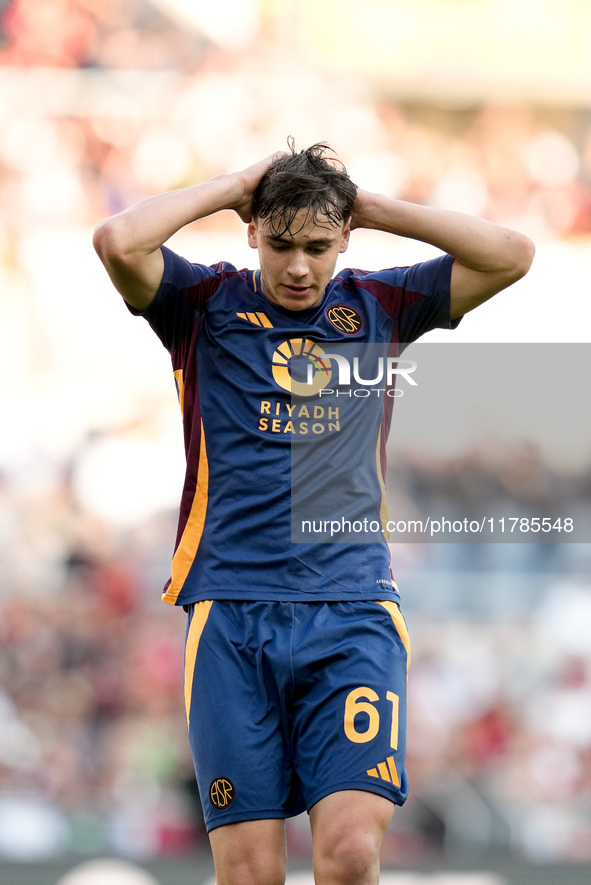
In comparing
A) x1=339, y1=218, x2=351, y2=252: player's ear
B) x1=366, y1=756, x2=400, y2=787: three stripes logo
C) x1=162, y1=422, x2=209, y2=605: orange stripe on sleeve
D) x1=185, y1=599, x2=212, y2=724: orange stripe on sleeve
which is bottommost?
x1=366, y1=756, x2=400, y2=787: three stripes logo

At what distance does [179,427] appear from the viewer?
37.1 ft

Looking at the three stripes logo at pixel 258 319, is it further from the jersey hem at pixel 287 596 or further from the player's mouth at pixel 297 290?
the jersey hem at pixel 287 596

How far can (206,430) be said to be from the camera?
328 cm

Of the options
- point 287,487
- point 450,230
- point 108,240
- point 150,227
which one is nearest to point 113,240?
point 108,240

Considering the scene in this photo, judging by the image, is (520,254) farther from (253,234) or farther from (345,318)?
(253,234)

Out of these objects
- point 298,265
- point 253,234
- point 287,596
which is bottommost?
point 287,596

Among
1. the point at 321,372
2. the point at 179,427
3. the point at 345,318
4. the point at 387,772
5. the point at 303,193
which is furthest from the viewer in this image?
the point at 179,427

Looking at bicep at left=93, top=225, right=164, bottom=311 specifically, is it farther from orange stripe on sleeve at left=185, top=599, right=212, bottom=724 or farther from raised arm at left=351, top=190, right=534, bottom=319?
orange stripe on sleeve at left=185, top=599, right=212, bottom=724

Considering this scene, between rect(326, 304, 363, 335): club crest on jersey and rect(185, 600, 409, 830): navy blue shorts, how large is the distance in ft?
2.77

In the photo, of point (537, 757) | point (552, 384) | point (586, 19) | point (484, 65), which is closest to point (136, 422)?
point (552, 384)

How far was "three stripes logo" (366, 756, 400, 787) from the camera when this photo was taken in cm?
294

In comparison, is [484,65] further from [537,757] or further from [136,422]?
[537,757]

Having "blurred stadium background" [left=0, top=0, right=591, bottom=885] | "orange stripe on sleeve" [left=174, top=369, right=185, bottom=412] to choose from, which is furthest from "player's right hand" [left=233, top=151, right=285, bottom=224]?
"blurred stadium background" [left=0, top=0, right=591, bottom=885]

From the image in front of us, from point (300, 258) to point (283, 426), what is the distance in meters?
0.49
